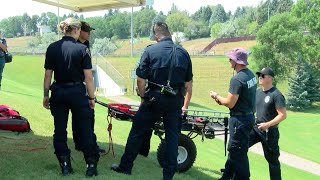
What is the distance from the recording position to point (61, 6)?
831 centimetres

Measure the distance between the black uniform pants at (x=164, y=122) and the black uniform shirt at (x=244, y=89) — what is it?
2.58 feet

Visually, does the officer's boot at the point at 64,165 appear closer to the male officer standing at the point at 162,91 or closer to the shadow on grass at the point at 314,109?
the male officer standing at the point at 162,91

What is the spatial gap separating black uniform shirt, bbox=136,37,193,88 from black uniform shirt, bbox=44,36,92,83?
714 millimetres

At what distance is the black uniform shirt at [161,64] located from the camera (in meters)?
5.44

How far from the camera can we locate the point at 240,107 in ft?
19.5

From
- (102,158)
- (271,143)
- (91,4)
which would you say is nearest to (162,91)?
(102,158)

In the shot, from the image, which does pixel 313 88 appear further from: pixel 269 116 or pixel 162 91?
pixel 162 91

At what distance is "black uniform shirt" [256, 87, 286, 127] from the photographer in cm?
661

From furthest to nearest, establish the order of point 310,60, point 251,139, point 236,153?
point 310,60, point 251,139, point 236,153

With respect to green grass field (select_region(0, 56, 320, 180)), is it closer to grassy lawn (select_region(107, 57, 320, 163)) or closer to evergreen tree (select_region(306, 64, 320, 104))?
grassy lawn (select_region(107, 57, 320, 163))

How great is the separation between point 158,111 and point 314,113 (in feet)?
127

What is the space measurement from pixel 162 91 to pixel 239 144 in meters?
1.44

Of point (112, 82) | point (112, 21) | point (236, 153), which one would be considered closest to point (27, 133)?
point (236, 153)

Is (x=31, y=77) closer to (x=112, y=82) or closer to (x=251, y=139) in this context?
(x=112, y=82)
